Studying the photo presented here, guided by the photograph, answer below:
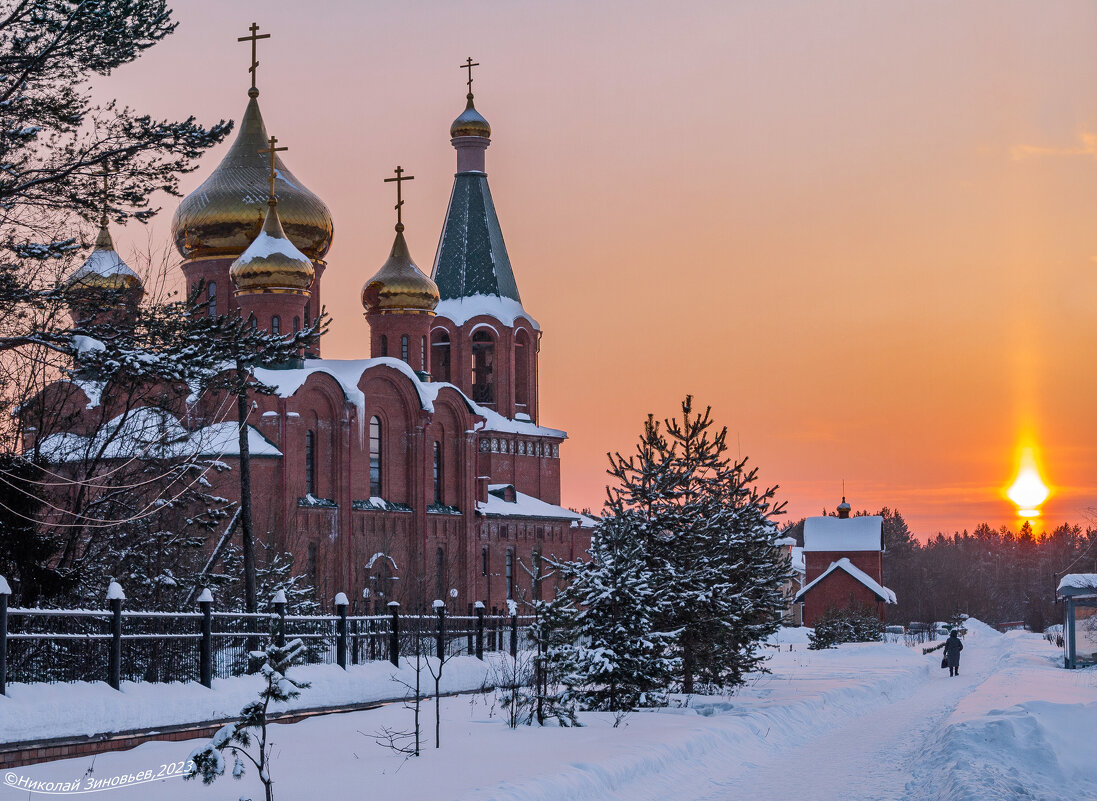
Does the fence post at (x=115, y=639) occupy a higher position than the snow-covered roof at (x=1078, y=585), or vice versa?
the snow-covered roof at (x=1078, y=585)

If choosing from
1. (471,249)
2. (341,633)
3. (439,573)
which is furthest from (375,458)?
(341,633)

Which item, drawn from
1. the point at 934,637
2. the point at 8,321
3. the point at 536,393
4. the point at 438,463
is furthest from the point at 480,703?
the point at 934,637

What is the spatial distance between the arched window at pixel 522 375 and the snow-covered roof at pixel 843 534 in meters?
22.0

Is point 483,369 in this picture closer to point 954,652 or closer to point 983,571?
point 954,652

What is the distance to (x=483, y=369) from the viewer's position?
57844mm

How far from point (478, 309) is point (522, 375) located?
12.1ft

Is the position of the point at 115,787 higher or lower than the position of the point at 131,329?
lower

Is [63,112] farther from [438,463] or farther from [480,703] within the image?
[438,463]

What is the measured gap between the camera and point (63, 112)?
599 inches

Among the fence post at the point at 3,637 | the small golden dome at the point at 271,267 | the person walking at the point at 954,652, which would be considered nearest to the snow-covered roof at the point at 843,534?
the small golden dome at the point at 271,267

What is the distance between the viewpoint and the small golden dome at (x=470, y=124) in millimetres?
58781

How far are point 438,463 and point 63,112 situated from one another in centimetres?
3350

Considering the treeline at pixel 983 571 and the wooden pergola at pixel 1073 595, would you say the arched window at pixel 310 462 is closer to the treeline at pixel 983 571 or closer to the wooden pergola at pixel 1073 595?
the wooden pergola at pixel 1073 595

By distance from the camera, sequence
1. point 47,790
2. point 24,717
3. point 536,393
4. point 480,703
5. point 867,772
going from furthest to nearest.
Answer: point 536,393 < point 480,703 < point 867,772 < point 24,717 < point 47,790
